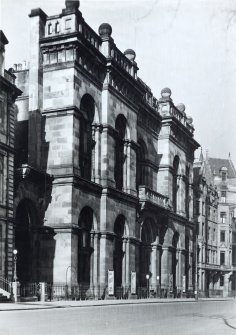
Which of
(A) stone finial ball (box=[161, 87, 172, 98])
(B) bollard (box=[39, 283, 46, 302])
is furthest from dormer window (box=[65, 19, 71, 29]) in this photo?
(A) stone finial ball (box=[161, 87, 172, 98])

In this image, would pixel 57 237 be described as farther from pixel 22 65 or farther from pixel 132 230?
pixel 22 65

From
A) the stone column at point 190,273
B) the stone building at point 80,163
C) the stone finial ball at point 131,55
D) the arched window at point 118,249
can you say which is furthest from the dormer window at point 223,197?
the arched window at point 118,249

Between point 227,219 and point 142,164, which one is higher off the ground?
point 142,164

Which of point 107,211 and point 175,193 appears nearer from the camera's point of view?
→ point 107,211

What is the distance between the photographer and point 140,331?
55.7 feet

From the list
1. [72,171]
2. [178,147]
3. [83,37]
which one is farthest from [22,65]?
[178,147]

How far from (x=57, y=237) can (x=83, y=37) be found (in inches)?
464

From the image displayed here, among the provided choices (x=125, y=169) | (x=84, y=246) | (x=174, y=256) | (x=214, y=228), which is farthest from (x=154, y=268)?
(x=214, y=228)

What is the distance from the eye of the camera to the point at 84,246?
122 feet

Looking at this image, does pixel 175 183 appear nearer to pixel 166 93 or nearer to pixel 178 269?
pixel 178 269

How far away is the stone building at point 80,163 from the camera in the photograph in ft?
113

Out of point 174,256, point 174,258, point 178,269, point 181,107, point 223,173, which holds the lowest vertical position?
point 178,269

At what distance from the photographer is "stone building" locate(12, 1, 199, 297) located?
34.6 metres

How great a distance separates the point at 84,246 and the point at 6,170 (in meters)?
8.74
